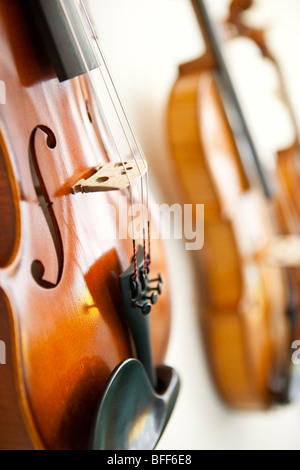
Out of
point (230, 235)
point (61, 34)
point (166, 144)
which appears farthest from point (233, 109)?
point (61, 34)

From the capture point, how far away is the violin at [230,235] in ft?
3.21

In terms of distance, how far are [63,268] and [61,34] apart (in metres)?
0.25

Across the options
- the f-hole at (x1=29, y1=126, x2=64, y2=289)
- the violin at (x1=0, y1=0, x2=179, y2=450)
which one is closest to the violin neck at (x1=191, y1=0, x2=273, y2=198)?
the violin at (x1=0, y1=0, x2=179, y2=450)

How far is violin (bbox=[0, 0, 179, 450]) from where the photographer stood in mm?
415

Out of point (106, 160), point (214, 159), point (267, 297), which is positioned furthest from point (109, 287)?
point (267, 297)

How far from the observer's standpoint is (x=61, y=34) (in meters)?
0.49

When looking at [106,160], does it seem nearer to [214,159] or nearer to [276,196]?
[214,159]

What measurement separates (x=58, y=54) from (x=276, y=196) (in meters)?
0.90

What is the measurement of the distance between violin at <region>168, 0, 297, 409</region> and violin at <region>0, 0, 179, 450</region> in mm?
430

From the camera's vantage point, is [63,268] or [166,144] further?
[166,144]

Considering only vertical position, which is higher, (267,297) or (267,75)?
(267,75)

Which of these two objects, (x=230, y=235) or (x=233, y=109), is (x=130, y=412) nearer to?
(x=230, y=235)

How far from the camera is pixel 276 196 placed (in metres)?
1.26

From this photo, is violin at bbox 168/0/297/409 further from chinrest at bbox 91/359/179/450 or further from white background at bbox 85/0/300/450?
chinrest at bbox 91/359/179/450
